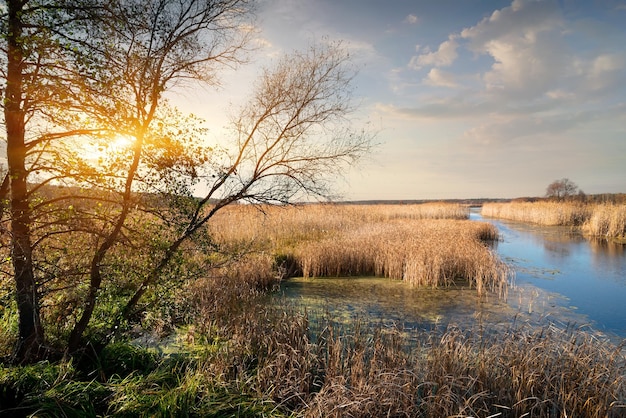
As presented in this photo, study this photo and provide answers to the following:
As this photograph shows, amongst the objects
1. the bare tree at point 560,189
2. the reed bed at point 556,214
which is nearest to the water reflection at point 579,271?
the reed bed at point 556,214

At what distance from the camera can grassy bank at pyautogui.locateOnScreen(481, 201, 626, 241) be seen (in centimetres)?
1948

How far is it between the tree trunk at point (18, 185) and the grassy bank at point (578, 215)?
24.3 metres

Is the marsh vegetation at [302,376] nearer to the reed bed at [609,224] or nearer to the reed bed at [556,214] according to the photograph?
the reed bed at [609,224]

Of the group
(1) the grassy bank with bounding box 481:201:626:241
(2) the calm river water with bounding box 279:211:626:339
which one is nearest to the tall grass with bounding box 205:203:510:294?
(2) the calm river water with bounding box 279:211:626:339

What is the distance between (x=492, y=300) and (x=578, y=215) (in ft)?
77.7

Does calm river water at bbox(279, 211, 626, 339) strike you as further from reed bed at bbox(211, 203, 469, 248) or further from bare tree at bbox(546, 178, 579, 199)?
bare tree at bbox(546, 178, 579, 199)

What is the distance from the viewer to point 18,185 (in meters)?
3.70

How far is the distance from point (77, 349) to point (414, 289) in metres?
7.11

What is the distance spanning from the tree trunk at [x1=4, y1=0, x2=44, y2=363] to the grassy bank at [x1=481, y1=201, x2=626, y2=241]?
24263 millimetres

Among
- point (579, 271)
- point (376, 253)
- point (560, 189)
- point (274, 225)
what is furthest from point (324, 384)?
point (560, 189)

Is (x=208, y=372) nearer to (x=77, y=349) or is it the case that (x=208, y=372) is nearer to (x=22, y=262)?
(x=77, y=349)

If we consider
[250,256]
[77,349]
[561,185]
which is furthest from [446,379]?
[561,185]

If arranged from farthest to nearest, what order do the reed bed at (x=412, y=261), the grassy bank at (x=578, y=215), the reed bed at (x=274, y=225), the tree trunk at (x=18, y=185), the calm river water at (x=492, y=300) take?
the grassy bank at (x=578, y=215) → the reed bed at (x=274, y=225) → the reed bed at (x=412, y=261) → the calm river water at (x=492, y=300) → the tree trunk at (x=18, y=185)

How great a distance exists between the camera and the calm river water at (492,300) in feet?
20.9
